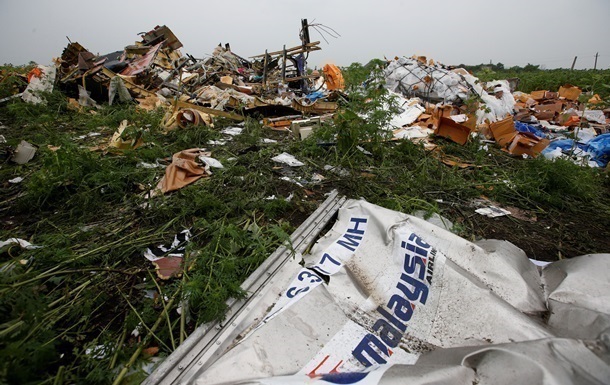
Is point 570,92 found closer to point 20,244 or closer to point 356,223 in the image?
point 356,223

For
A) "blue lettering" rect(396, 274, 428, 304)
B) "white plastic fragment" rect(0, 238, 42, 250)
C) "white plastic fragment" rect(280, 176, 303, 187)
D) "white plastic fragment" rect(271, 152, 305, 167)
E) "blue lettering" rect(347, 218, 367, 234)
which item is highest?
"white plastic fragment" rect(271, 152, 305, 167)

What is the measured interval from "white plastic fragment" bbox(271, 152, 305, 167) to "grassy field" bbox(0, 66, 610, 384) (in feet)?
0.38

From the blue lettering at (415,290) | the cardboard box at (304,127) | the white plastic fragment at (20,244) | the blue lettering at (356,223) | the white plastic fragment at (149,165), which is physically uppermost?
the cardboard box at (304,127)

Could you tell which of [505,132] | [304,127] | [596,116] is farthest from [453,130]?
[596,116]

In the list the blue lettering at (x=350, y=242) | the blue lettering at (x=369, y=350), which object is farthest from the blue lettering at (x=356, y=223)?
the blue lettering at (x=369, y=350)

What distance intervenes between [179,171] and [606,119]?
349 inches

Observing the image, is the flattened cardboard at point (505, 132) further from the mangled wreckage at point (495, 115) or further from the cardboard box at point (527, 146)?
the cardboard box at point (527, 146)

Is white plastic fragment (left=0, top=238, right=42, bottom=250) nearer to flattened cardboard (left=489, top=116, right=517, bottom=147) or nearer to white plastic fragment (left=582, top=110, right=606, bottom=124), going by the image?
flattened cardboard (left=489, top=116, right=517, bottom=147)

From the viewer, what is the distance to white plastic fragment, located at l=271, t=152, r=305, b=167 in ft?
11.1

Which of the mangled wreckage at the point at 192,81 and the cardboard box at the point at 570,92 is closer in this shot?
the mangled wreckage at the point at 192,81

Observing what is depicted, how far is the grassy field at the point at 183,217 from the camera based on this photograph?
128 centimetres

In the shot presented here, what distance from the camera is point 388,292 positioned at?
4.94ft

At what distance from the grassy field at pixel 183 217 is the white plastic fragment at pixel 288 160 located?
115 millimetres

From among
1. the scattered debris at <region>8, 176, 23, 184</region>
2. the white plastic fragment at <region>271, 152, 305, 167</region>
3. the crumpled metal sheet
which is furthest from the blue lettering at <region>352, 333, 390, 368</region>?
the scattered debris at <region>8, 176, 23, 184</region>
